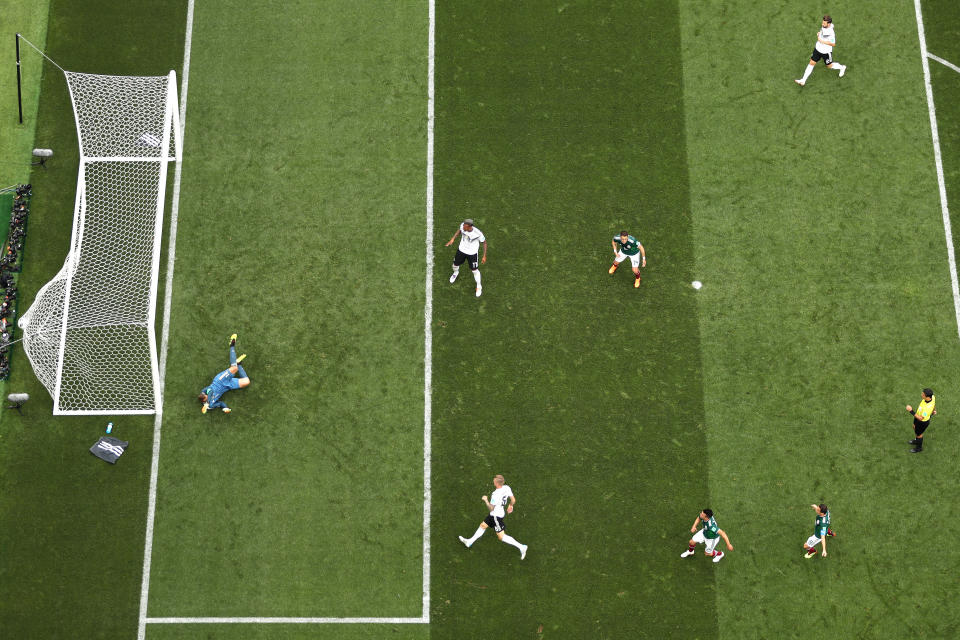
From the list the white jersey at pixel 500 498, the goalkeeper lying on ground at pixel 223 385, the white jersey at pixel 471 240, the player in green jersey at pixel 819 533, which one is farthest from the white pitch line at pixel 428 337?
the player in green jersey at pixel 819 533

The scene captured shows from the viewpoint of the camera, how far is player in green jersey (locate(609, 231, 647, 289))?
21031 mm

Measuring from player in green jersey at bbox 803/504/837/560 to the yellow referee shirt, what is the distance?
2215 millimetres

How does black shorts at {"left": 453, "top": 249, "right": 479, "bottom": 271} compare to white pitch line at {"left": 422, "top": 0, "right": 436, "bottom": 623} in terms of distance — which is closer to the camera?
white pitch line at {"left": 422, "top": 0, "right": 436, "bottom": 623}

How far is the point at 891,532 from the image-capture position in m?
20.5

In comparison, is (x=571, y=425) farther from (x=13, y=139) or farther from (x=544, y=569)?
(x=13, y=139)

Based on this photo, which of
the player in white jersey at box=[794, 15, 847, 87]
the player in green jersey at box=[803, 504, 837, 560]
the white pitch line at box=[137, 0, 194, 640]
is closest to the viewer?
the player in green jersey at box=[803, 504, 837, 560]

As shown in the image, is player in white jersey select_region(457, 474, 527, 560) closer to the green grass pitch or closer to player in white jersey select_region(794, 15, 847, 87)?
the green grass pitch

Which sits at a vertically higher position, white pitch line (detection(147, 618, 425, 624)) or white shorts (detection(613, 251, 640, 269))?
white shorts (detection(613, 251, 640, 269))

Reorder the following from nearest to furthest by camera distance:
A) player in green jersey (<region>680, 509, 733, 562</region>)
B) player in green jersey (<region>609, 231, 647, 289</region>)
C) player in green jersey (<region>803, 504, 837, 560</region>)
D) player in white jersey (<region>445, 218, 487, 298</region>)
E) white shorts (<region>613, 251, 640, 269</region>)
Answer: player in green jersey (<region>680, 509, 733, 562</region>)
player in green jersey (<region>803, 504, 837, 560</region>)
player in white jersey (<region>445, 218, 487, 298</region>)
player in green jersey (<region>609, 231, 647, 289</region>)
white shorts (<region>613, 251, 640, 269</region>)

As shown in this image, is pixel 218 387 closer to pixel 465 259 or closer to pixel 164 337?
pixel 164 337

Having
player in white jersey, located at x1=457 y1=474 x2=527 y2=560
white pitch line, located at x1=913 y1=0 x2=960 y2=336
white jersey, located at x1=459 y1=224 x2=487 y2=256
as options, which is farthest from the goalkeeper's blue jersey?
white pitch line, located at x1=913 y1=0 x2=960 y2=336

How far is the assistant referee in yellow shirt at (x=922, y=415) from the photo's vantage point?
66.0ft

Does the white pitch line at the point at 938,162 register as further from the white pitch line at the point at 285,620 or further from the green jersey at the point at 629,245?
the white pitch line at the point at 285,620

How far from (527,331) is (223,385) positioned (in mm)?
5445
